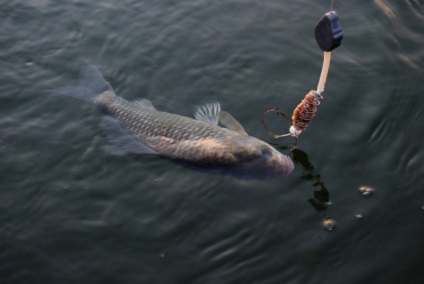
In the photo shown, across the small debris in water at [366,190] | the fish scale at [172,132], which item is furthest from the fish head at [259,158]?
the small debris in water at [366,190]

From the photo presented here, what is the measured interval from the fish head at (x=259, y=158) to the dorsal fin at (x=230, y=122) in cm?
37

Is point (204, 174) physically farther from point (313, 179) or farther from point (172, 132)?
point (313, 179)

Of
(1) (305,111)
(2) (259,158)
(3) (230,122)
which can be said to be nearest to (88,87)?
(3) (230,122)

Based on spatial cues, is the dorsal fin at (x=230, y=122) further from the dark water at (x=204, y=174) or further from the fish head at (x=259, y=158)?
the fish head at (x=259, y=158)

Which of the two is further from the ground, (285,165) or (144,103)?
(285,165)

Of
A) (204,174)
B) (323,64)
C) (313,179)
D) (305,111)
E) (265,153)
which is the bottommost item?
(204,174)

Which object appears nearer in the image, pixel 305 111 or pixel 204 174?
pixel 305 111

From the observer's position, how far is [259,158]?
5.31 metres

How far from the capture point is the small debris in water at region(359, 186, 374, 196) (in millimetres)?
5320

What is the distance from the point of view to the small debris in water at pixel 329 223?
199 inches

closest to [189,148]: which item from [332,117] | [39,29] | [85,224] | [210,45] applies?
[85,224]

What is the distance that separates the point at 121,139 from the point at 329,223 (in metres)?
2.48

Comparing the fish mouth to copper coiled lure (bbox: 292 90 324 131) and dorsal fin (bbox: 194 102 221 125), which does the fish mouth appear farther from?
dorsal fin (bbox: 194 102 221 125)

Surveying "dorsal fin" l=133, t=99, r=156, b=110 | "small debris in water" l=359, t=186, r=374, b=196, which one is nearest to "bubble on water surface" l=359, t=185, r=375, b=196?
"small debris in water" l=359, t=186, r=374, b=196
